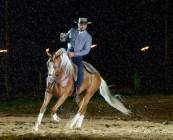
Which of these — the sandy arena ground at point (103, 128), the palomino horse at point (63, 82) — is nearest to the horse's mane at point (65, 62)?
the palomino horse at point (63, 82)

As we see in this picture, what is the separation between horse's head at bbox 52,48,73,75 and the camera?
1298 centimetres

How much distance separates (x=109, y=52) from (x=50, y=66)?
2954 cm

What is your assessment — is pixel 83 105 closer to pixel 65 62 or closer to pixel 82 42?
pixel 65 62

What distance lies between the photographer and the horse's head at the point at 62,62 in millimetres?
12977

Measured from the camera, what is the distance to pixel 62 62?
13141 millimetres

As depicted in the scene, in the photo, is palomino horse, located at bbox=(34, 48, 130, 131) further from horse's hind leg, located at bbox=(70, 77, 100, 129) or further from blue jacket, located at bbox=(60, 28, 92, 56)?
blue jacket, located at bbox=(60, 28, 92, 56)

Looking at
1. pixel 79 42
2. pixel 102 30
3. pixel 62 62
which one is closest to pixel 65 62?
pixel 62 62

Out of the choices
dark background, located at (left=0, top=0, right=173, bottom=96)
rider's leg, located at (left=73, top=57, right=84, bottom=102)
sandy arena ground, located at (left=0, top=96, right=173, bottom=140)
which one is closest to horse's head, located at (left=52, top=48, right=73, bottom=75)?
rider's leg, located at (left=73, top=57, right=84, bottom=102)

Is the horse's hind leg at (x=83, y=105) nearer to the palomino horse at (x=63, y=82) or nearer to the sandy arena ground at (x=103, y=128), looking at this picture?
the palomino horse at (x=63, y=82)

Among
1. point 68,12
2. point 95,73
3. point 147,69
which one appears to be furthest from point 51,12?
point 95,73

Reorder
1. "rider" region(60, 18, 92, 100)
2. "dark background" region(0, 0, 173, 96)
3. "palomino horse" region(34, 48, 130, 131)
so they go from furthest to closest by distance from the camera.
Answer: "dark background" region(0, 0, 173, 96) → "rider" region(60, 18, 92, 100) → "palomino horse" region(34, 48, 130, 131)

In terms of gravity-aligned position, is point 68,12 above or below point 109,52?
above

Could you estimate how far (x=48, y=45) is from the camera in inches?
1618

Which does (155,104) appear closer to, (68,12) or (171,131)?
(171,131)
